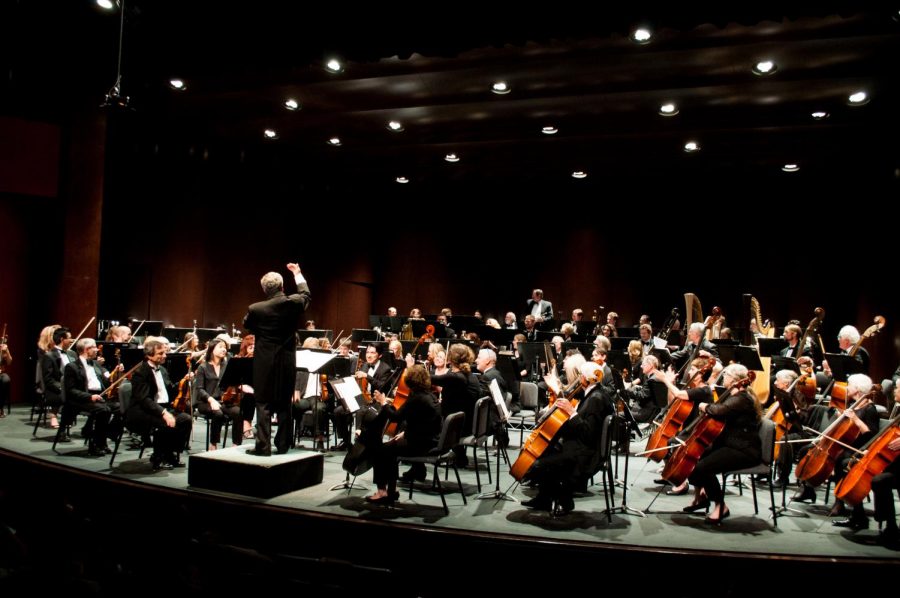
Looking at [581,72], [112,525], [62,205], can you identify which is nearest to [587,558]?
[112,525]

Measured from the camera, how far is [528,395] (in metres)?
7.50

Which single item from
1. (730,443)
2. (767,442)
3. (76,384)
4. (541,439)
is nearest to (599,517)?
(541,439)

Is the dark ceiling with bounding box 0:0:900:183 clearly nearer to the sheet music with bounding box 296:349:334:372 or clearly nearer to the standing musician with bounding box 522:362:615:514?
the sheet music with bounding box 296:349:334:372

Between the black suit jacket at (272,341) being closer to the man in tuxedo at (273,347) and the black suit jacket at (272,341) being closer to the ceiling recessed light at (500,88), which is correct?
the man in tuxedo at (273,347)

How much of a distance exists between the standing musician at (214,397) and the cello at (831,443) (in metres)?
5.69

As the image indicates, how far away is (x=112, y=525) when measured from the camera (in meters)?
2.82

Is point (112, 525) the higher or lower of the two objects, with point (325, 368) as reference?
lower

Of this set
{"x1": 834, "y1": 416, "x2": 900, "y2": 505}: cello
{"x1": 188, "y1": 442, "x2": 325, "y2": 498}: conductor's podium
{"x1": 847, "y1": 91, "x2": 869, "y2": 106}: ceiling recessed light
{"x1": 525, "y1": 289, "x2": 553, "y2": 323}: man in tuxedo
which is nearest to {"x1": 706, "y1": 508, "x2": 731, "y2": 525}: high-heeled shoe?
{"x1": 834, "y1": 416, "x2": 900, "y2": 505}: cello

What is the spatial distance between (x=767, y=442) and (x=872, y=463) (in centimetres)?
71

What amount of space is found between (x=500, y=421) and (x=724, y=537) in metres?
2.45

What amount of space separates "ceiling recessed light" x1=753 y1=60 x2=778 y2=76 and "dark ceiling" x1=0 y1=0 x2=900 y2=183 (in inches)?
4.9

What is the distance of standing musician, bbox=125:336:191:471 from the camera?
20.8ft

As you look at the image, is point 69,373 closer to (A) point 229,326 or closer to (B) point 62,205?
(B) point 62,205

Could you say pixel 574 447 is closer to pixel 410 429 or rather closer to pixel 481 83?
pixel 410 429
